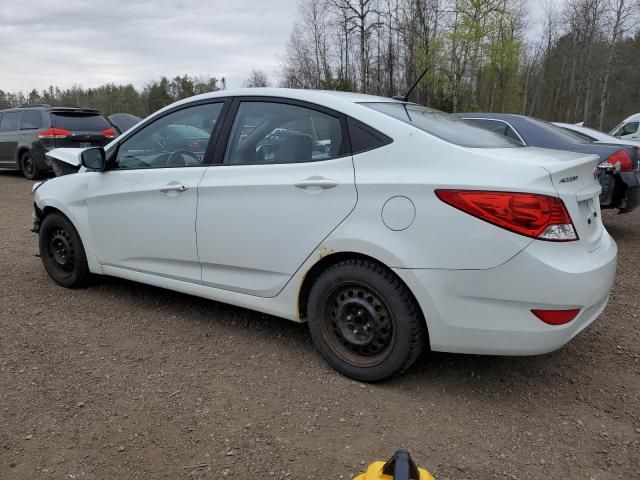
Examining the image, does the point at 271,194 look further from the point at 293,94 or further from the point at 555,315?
the point at 555,315

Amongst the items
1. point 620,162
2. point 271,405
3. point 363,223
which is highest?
point 363,223

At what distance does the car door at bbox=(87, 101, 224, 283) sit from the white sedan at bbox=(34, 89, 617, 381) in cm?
1

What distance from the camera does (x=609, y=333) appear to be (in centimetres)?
355

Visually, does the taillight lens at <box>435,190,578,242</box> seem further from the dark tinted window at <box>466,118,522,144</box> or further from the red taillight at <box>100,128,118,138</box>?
the red taillight at <box>100,128,118,138</box>

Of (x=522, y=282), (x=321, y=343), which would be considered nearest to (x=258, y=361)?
(x=321, y=343)

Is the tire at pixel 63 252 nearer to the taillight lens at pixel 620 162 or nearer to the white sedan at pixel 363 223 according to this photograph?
the white sedan at pixel 363 223

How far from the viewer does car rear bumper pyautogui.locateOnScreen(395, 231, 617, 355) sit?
2.34m

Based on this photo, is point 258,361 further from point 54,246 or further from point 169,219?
point 54,246

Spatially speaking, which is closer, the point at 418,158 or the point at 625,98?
the point at 418,158

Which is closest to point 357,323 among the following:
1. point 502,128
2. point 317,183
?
point 317,183

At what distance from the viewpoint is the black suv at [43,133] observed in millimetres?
11445

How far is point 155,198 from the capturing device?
11.6 ft

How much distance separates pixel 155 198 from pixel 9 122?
1127cm

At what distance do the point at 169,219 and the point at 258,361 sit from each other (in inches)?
44.2
